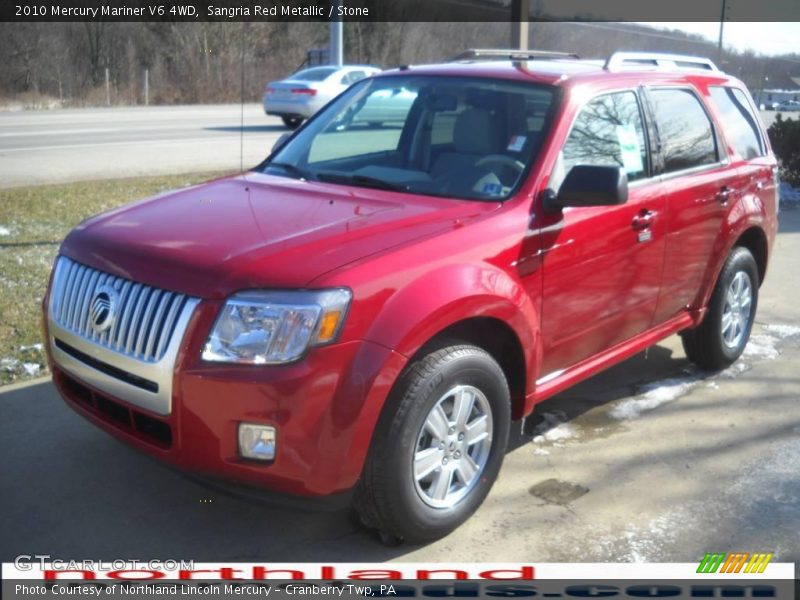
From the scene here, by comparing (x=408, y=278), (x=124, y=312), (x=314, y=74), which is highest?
(x=314, y=74)

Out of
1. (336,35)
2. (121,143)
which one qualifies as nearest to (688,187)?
(336,35)

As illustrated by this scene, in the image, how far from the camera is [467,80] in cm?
474


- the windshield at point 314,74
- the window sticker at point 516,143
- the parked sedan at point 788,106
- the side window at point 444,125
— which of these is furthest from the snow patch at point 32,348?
→ the windshield at point 314,74

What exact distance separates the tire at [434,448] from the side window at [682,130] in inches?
79.1

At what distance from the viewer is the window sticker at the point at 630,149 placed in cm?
472

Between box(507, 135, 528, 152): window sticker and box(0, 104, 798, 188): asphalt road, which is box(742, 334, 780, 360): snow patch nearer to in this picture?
box(507, 135, 528, 152): window sticker

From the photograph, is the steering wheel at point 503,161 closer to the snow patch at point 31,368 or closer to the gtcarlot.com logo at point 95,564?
the gtcarlot.com logo at point 95,564

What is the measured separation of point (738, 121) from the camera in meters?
5.90

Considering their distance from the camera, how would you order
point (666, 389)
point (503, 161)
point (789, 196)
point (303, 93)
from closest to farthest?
point (503, 161)
point (666, 389)
point (789, 196)
point (303, 93)

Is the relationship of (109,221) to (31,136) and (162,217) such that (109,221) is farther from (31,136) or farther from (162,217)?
(31,136)

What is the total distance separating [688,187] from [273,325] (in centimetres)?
293

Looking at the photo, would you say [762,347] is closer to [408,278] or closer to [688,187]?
[688,187]

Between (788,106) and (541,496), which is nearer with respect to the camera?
(541,496)

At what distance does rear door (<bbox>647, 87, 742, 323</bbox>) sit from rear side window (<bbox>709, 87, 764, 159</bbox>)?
243mm
